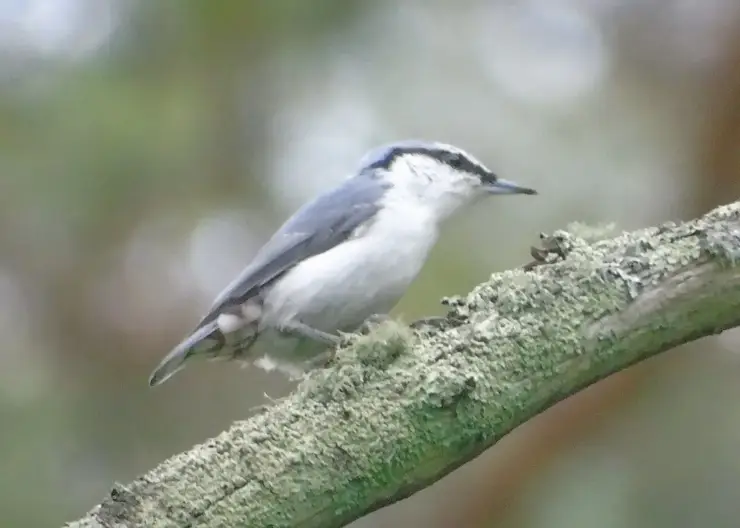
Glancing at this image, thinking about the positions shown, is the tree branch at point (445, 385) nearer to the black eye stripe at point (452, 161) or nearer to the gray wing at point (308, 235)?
the gray wing at point (308, 235)

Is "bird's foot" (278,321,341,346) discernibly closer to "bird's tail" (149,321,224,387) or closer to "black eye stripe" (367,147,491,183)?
"bird's tail" (149,321,224,387)

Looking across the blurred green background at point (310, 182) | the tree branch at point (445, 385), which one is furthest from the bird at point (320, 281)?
the blurred green background at point (310, 182)

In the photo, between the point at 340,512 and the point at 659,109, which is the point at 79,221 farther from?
the point at 659,109

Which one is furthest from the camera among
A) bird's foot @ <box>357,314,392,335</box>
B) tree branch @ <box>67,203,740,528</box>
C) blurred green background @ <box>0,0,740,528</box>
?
blurred green background @ <box>0,0,740,528</box>

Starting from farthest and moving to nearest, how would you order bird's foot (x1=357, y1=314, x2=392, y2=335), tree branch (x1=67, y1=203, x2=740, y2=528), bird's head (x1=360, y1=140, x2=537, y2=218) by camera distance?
bird's head (x1=360, y1=140, x2=537, y2=218)
bird's foot (x1=357, y1=314, x2=392, y2=335)
tree branch (x1=67, y1=203, x2=740, y2=528)

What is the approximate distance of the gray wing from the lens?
32.0 inches

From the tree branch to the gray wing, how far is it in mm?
228

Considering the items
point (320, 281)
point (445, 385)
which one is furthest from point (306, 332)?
point (445, 385)

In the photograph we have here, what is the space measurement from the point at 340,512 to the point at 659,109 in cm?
98

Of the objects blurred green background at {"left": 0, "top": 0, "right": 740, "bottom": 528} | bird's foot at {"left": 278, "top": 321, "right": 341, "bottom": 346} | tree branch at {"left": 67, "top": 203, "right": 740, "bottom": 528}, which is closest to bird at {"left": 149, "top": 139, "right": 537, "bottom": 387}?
bird's foot at {"left": 278, "top": 321, "right": 341, "bottom": 346}

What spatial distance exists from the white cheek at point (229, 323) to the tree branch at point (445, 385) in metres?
0.20

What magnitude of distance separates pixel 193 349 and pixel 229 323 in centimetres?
4

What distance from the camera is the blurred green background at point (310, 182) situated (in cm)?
109

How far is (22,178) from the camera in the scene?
116 cm
